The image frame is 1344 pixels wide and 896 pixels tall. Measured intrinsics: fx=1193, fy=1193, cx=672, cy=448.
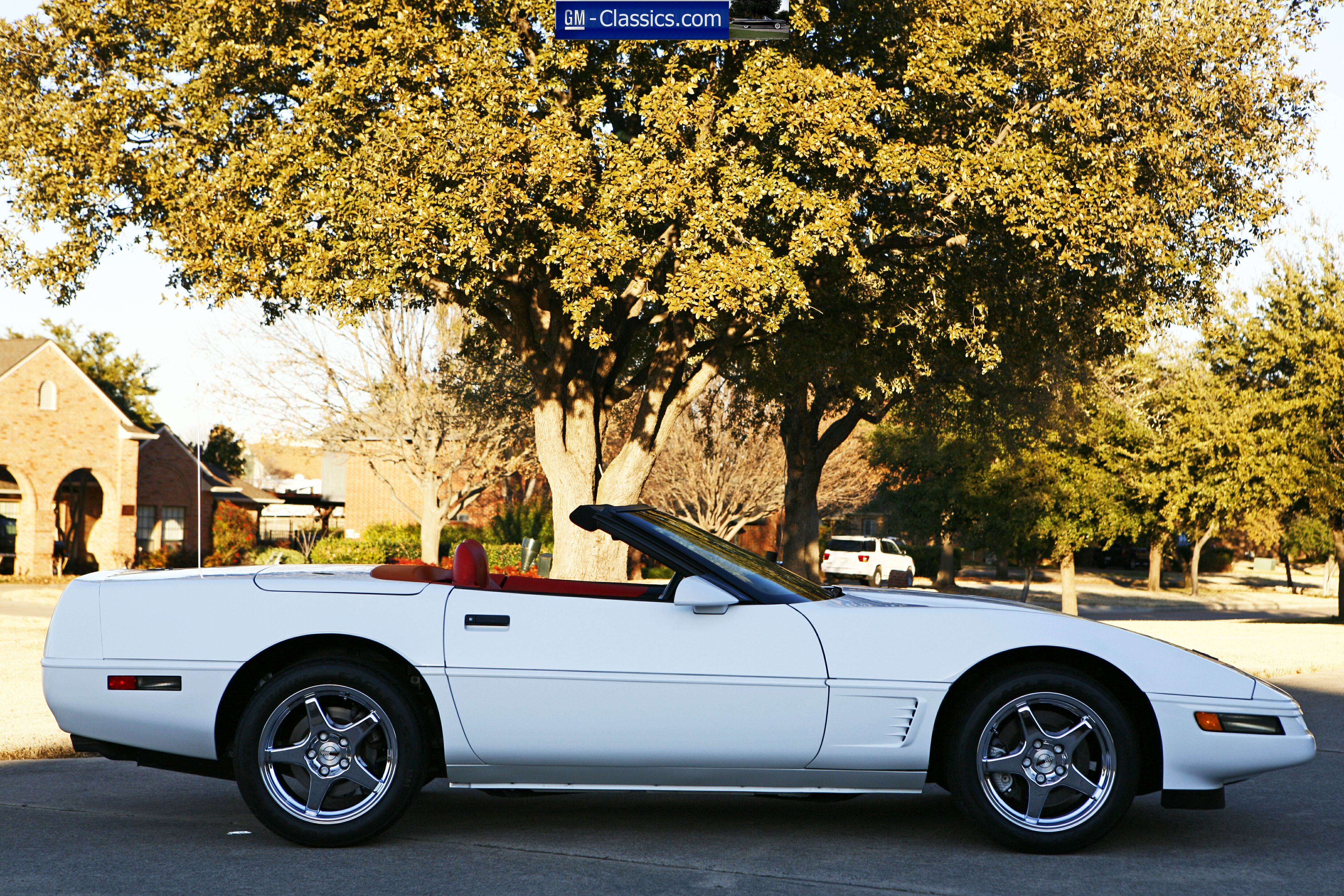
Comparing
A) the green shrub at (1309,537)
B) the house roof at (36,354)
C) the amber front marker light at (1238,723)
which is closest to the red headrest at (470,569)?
the amber front marker light at (1238,723)

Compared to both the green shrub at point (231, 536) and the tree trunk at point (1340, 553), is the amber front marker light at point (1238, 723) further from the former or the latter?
the green shrub at point (231, 536)

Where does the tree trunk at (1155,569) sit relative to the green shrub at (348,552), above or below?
below

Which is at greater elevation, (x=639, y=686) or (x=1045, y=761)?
(x=639, y=686)

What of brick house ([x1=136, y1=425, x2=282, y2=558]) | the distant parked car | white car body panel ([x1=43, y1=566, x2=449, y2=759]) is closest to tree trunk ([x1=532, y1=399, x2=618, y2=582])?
white car body panel ([x1=43, y1=566, x2=449, y2=759])

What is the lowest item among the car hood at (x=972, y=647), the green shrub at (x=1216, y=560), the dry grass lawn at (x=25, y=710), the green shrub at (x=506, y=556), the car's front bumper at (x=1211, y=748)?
the green shrub at (x=1216, y=560)

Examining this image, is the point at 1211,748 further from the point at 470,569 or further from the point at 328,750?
the point at 328,750

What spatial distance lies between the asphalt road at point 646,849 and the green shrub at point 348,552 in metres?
25.2

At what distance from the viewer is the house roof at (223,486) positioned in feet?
121

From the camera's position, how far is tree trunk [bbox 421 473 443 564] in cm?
2981

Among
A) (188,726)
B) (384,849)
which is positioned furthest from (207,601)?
(384,849)

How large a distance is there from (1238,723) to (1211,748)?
0.49ft

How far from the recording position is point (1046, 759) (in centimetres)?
472

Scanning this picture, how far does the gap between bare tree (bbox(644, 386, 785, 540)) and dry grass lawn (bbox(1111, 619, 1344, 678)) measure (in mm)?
10871

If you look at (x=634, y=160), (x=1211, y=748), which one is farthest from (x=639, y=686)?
(x=634, y=160)
